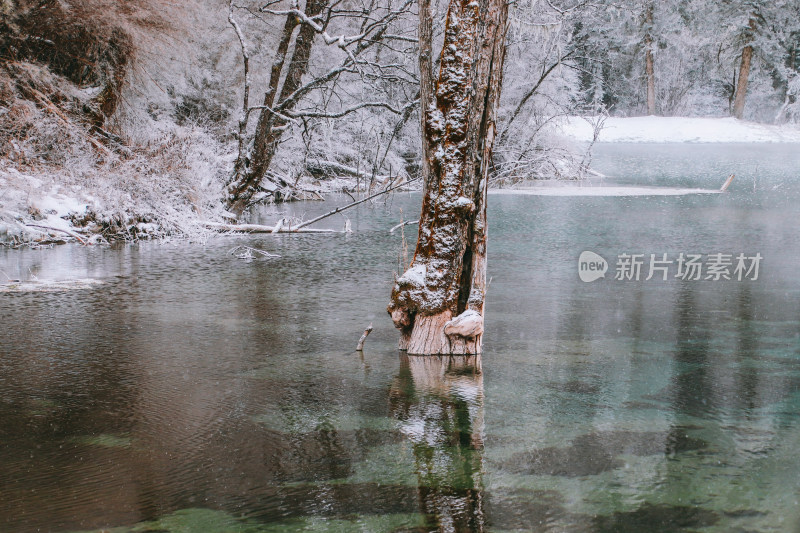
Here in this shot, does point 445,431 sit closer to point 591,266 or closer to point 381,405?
point 381,405

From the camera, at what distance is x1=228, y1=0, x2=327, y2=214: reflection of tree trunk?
15.3 m

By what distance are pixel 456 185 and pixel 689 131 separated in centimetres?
4349

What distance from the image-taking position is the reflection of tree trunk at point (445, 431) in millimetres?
4297

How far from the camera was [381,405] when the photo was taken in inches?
237

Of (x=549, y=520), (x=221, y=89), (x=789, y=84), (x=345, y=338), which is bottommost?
(x=549, y=520)

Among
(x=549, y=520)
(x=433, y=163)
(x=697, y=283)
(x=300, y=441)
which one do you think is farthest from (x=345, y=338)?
(x=697, y=283)

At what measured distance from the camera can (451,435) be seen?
5402mm

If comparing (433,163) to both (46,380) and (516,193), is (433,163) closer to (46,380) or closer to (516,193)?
(46,380)

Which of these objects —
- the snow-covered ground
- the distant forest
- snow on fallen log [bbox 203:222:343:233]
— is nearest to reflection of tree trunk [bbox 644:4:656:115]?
the snow-covered ground

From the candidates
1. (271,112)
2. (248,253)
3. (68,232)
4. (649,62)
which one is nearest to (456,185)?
(248,253)

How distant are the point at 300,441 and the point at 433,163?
3.00m

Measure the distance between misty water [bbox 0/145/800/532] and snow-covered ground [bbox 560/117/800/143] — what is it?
3651 cm

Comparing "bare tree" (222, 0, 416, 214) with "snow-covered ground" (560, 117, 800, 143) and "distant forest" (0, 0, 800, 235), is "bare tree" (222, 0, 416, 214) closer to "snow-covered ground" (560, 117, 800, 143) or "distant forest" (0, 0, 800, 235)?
"distant forest" (0, 0, 800, 235)

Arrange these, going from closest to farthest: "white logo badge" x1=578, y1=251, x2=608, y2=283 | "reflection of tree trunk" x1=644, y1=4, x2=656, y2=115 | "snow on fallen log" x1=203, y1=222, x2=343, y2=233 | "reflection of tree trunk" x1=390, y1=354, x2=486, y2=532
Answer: "reflection of tree trunk" x1=390, y1=354, x2=486, y2=532
"white logo badge" x1=578, y1=251, x2=608, y2=283
"snow on fallen log" x1=203, y1=222, x2=343, y2=233
"reflection of tree trunk" x1=644, y1=4, x2=656, y2=115
